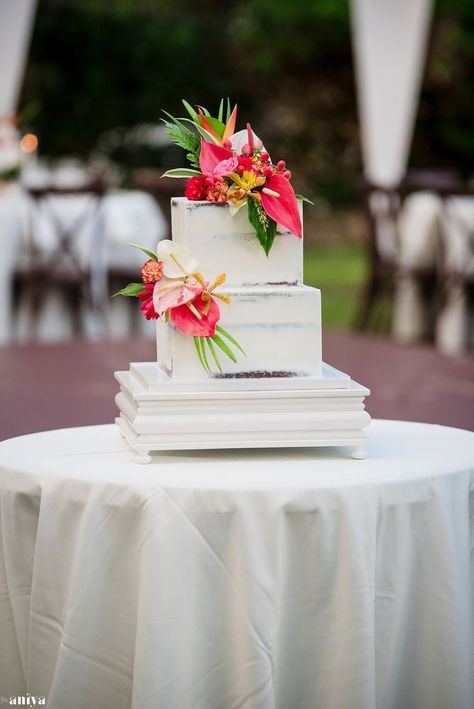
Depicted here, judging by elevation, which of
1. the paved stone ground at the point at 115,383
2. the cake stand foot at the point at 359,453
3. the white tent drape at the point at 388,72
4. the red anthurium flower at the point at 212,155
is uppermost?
the white tent drape at the point at 388,72

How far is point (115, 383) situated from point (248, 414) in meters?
2.82

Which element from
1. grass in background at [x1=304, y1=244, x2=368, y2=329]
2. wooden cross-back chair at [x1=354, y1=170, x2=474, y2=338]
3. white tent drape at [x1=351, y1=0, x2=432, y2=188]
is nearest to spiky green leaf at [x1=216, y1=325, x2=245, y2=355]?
wooden cross-back chair at [x1=354, y1=170, x2=474, y2=338]

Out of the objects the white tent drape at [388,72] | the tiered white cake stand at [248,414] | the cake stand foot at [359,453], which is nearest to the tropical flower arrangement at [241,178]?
the tiered white cake stand at [248,414]

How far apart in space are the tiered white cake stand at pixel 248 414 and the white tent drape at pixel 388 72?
6.16 m

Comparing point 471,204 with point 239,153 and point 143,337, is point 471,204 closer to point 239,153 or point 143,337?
point 143,337

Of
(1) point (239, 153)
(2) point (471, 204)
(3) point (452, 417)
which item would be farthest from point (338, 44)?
(1) point (239, 153)

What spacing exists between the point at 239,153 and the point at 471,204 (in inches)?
204

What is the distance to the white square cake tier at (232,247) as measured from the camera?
193 cm

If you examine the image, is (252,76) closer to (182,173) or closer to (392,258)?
(392,258)

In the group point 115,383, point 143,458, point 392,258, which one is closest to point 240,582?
point 143,458

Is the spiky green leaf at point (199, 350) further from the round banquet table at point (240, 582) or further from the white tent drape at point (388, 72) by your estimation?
the white tent drape at point (388, 72)

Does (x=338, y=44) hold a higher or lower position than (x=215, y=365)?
higher

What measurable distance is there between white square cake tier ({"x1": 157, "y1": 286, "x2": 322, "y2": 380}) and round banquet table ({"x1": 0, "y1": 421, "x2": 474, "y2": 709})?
143 millimetres

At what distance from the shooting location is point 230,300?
6.35ft
